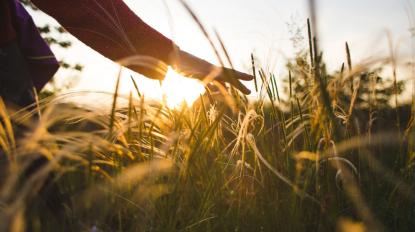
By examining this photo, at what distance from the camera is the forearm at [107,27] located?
1459 mm

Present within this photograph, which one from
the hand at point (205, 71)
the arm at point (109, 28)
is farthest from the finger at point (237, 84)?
the arm at point (109, 28)

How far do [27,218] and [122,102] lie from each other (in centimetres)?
36

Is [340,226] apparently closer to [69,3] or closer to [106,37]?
[106,37]

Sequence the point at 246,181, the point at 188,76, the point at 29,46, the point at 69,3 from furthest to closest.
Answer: the point at 29,46
the point at 69,3
the point at 246,181
the point at 188,76

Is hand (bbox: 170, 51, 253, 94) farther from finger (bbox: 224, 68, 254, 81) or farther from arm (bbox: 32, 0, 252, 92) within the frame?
arm (bbox: 32, 0, 252, 92)

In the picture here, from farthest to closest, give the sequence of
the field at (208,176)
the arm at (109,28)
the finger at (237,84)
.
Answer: the arm at (109,28) → the finger at (237,84) → the field at (208,176)

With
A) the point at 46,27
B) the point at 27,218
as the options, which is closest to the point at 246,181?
the point at 27,218

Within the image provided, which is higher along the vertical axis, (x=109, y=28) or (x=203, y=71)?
(x=109, y=28)

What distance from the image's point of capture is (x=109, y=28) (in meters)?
1.50

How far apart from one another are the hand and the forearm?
1.00 ft

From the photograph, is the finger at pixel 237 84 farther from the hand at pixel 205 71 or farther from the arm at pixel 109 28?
the arm at pixel 109 28

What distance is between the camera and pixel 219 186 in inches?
47.5

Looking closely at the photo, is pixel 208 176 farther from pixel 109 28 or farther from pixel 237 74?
pixel 109 28

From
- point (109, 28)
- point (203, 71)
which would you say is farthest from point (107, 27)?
point (203, 71)
